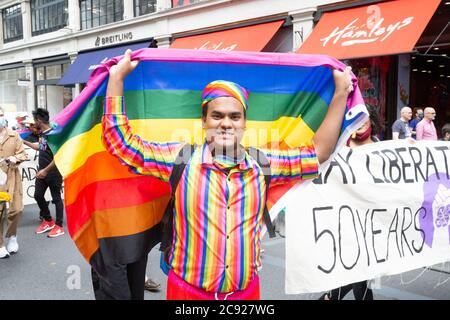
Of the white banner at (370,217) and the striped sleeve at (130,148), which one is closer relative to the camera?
the striped sleeve at (130,148)

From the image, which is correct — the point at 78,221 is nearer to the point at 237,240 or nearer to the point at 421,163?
the point at 237,240

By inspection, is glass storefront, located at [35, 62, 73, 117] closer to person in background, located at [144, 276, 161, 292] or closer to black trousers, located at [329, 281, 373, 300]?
person in background, located at [144, 276, 161, 292]

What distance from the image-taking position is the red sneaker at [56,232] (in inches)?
276

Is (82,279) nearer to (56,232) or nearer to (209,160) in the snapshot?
(56,232)

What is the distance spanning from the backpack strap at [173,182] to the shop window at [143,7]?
1722cm

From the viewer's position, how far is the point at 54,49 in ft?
79.3

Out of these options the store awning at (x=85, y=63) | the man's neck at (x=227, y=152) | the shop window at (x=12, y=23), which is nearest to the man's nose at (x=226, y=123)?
the man's neck at (x=227, y=152)

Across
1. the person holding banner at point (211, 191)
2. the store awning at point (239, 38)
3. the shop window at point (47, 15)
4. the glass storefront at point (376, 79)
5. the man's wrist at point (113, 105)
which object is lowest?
the person holding banner at point (211, 191)

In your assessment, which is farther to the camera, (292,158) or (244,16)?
(244,16)

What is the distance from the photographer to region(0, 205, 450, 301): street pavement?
4617mm

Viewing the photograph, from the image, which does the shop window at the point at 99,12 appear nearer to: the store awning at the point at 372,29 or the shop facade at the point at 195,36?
the shop facade at the point at 195,36

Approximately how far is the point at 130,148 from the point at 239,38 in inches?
510
